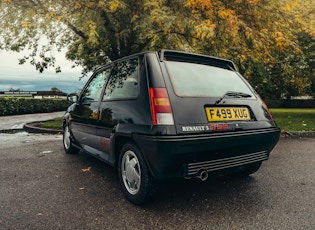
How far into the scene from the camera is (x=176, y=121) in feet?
8.50

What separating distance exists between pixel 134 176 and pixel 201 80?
1314 millimetres

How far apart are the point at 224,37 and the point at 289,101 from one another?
1262 inches

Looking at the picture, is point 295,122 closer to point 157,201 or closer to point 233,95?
point 233,95

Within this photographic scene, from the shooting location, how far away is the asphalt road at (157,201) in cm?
248

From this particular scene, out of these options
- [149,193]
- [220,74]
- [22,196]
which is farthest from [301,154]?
[22,196]

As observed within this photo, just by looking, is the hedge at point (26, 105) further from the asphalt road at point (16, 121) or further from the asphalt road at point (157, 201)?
the asphalt road at point (157, 201)

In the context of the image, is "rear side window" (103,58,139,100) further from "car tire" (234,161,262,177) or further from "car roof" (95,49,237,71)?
"car tire" (234,161,262,177)

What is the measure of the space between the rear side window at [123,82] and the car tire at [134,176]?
0.62 m

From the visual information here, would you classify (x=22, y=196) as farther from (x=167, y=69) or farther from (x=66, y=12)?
(x=66, y=12)

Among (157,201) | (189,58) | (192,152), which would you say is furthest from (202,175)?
(189,58)

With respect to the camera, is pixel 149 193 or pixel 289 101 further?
pixel 289 101

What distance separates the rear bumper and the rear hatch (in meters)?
0.10

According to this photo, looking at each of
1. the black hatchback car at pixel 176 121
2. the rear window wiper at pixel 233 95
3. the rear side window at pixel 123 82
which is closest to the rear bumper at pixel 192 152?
the black hatchback car at pixel 176 121

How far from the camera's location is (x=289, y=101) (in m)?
36.8
